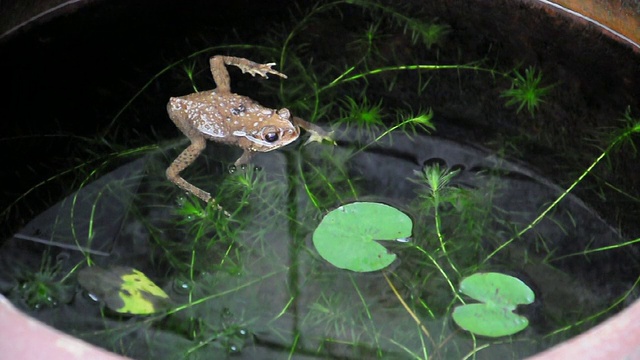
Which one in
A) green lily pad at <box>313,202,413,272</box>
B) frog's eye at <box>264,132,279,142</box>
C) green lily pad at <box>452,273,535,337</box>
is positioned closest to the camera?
green lily pad at <box>452,273,535,337</box>

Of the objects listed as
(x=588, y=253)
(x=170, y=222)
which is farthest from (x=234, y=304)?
(x=588, y=253)

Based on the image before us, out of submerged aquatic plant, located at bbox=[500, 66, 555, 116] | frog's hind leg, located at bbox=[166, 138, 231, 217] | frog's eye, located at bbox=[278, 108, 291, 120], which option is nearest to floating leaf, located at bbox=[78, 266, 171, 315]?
frog's hind leg, located at bbox=[166, 138, 231, 217]

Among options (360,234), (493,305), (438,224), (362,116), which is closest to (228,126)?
(362,116)

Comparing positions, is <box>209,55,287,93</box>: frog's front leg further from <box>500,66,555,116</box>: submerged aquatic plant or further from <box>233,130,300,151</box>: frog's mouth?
<box>500,66,555,116</box>: submerged aquatic plant

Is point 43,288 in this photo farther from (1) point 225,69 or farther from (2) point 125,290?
(1) point 225,69

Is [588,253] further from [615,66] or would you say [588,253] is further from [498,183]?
[615,66]

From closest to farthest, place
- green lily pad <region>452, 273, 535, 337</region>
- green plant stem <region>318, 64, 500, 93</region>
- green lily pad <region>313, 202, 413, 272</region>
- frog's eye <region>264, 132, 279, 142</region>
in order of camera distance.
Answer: green lily pad <region>452, 273, 535, 337</region>, green lily pad <region>313, 202, 413, 272</region>, frog's eye <region>264, 132, 279, 142</region>, green plant stem <region>318, 64, 500, 93</region>

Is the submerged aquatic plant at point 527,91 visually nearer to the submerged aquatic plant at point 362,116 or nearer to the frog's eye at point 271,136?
the submerged aquatic plant at point 362,116
